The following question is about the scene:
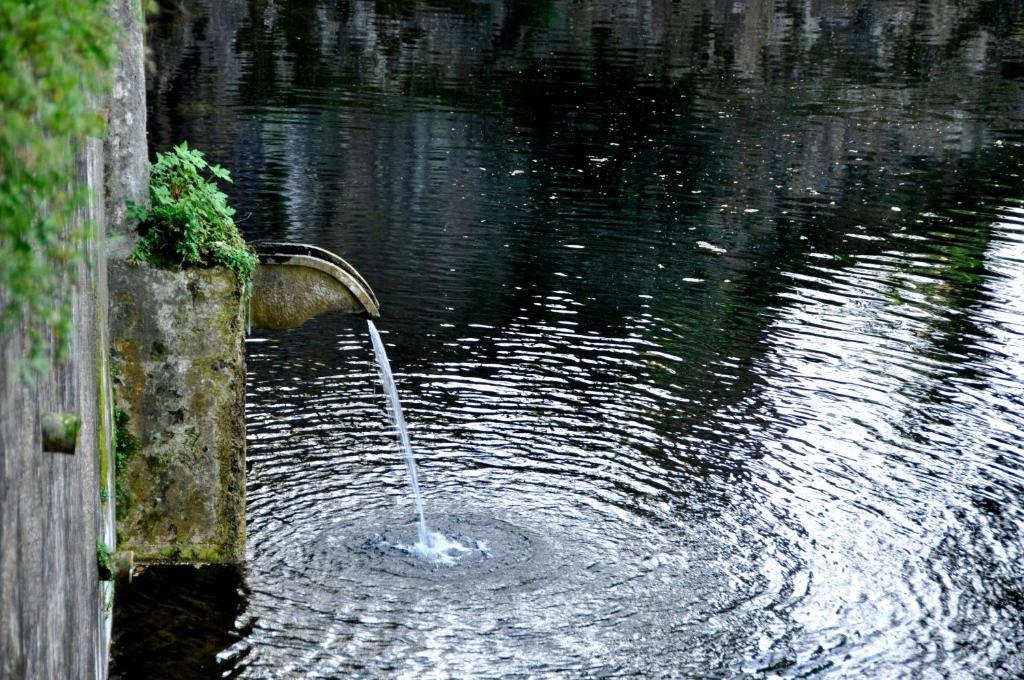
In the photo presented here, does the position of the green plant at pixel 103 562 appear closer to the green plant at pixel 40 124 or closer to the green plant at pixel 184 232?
the green plant at pixel 184 232

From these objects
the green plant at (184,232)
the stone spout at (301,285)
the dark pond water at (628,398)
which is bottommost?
the dark pond water at (628,398)

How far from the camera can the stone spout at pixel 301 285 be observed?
33.3ft

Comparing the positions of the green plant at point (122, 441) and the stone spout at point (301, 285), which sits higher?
the stone spout at point (301, 285)

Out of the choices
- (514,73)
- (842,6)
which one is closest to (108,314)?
(514,73)

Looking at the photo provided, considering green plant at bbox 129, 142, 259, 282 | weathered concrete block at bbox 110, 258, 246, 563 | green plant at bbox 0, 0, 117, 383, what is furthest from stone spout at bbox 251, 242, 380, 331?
green plant at bbox 0, 0, 117, 383

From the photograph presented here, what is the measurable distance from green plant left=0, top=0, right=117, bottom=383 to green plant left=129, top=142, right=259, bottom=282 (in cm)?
548

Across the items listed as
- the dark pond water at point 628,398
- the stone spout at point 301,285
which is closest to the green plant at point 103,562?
the dark pond water at point 628,398

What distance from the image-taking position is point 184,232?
9555mm

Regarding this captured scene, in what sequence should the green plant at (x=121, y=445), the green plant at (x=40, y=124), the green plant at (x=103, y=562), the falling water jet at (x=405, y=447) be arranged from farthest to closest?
1. the falling water jet at (x=405, y=447)
2. the green plant at (x=121, y=445)
3. the green plant at (x=103, y=562)
4. the green plant at (x=40, y=124)

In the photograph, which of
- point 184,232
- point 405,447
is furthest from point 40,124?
point 405,447

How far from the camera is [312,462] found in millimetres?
12086

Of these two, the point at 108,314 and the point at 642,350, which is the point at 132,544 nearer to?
the point at 108,314

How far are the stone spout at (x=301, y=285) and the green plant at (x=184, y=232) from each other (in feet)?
0.99

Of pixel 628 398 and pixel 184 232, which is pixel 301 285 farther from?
pixel 628 398
